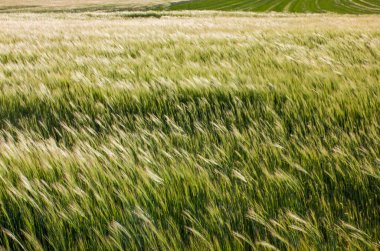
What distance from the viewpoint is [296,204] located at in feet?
3.33

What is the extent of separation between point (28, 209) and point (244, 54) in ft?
10.1

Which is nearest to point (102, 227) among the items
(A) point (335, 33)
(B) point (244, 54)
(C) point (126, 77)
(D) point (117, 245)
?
(D) point (117, 245)

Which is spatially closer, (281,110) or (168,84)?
(281,110)

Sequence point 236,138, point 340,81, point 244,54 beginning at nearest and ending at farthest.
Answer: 1. point 236,138
2. point 340,81
3. point 244,54

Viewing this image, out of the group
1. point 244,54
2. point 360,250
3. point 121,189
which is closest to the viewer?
point 360,250

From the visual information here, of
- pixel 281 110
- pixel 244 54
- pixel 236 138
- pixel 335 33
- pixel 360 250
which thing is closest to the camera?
pixel 360 250

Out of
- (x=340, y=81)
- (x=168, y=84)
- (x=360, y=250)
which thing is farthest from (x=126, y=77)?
(x=360, y=250)

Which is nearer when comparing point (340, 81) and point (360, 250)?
point (360, 250)

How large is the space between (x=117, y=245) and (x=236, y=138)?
0.75 m

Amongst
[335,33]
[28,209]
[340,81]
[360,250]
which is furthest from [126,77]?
[335,33]

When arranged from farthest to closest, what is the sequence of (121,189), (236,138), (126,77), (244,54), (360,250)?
1. (244,54)
2. (126,77)
3. (236,138)
4. (121,189)
5. (360,250)

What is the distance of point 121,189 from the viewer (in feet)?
3.56

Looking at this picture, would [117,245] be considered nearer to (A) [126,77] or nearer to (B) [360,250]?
(B) [360,250]

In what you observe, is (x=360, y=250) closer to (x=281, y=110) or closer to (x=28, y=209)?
(x=28, y=209)
